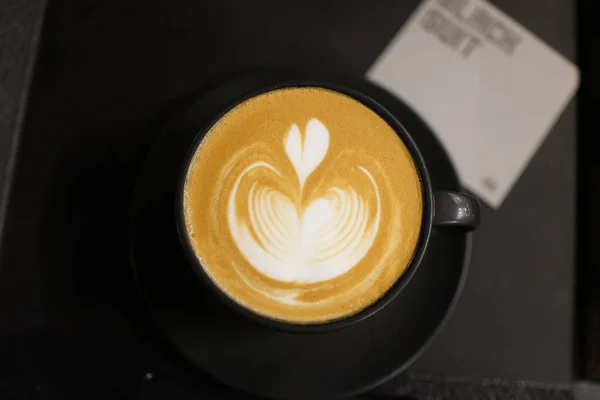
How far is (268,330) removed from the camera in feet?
2.03

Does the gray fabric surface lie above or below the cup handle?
below

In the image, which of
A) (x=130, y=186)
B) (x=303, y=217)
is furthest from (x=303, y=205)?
(x=130, y=186)

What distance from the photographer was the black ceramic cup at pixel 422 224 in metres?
0.53

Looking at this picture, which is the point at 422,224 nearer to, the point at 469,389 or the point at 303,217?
the point at 303,217

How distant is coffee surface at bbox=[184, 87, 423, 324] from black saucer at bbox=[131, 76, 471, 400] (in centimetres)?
7

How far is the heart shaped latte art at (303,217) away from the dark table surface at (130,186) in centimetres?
20

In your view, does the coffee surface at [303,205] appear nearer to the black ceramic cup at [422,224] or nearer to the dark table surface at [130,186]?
the black ceramic cup at [422,224]

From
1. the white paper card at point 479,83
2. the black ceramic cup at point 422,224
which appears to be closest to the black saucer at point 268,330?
the black ceramic cup at point 422,224

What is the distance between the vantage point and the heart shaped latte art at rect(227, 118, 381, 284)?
21.9 inches

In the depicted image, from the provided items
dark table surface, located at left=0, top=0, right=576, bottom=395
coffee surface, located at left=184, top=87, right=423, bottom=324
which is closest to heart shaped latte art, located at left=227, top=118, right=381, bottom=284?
coffee surface, located at left=184, top=87, right=423, bottom=324

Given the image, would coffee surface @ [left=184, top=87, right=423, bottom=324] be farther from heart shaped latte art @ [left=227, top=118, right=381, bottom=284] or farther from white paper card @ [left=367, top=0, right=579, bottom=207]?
white paper card @ [left=367, top=0, right=579, bottom=207]

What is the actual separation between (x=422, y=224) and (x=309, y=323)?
6.0 inches

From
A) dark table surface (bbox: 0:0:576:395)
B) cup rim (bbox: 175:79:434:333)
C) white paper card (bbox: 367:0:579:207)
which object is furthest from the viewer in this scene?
white paper card (bbox: 367:0:579:207)

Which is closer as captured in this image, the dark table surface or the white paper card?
the dark table surface
